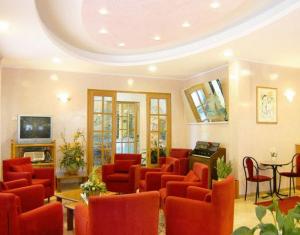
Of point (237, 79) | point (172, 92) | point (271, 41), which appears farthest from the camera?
point (172, 92)

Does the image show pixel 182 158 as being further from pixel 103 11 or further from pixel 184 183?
pixel 103 11

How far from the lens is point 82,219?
302cm

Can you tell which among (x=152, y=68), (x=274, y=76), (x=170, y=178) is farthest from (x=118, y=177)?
(x=274, y=76)

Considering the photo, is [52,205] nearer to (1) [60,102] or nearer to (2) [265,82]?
(1) [60,102]

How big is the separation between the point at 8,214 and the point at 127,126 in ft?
23.8

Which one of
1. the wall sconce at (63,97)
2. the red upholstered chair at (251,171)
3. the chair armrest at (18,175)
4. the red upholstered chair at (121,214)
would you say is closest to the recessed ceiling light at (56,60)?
the wall sconce at (63,97)

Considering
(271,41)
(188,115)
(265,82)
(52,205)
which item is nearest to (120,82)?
(188,115)

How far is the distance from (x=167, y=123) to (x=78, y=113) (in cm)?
258

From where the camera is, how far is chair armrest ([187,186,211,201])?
372 centimetres

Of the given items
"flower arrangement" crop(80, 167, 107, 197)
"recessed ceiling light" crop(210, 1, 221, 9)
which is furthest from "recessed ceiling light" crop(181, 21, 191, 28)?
"flower arrangement" crop(80, 167, 107, 197)

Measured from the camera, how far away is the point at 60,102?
7379mm

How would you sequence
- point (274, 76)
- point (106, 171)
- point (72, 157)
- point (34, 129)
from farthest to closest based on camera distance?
1. point (72, 157)
2. point (34, 129)
3. point (274, 76)
4. point (106, 171)

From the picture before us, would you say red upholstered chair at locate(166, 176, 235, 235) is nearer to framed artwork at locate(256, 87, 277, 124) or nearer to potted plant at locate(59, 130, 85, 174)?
framed artwork at locate(256, 87, 277, 124)

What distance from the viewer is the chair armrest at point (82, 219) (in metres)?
2.91
